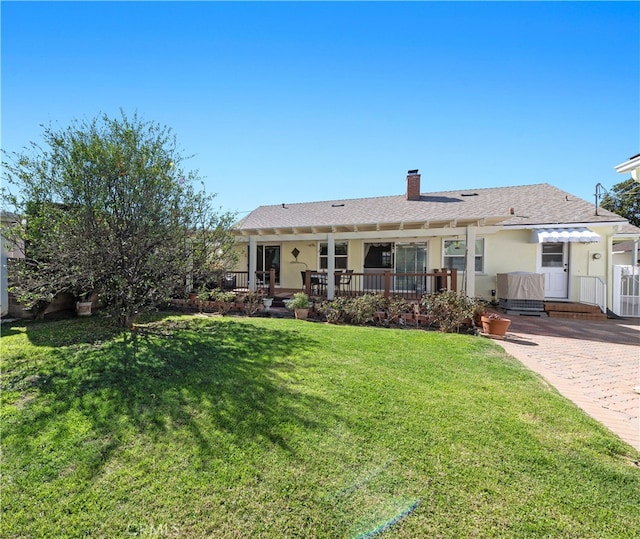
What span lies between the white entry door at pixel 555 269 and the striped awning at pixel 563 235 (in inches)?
31.8

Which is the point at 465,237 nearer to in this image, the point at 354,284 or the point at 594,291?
the point at 354,284

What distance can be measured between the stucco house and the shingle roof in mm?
36

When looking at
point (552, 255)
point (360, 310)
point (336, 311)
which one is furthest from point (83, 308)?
point (552, 255)

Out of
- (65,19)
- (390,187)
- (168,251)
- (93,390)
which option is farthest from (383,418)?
(390,187)

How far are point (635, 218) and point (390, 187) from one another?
3153 centimetres

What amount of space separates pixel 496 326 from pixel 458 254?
5.39 meters

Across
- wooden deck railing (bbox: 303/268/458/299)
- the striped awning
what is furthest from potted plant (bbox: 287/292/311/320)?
the striped awning

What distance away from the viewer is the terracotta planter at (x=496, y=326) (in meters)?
7.26

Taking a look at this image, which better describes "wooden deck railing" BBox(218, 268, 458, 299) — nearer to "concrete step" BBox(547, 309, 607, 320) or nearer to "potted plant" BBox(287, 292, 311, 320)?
"potted plant" BBox(287, 292, 311, 320)

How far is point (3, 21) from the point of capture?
5156 millimetres

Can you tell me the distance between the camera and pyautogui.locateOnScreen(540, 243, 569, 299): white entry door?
1143 cm

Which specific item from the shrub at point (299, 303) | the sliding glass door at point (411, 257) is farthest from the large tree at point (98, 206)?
the sliding glass door at point (411, 257)

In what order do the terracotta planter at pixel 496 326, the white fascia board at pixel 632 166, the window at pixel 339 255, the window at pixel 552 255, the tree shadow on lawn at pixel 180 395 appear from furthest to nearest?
1. the window at pixel 339 255
2. the window at pixel 552 255
3. the terracotta planter at pixel 496 326
4. the white fascia board at pixel 632 166
5. the tree shadow on lawn at pixel 180 395

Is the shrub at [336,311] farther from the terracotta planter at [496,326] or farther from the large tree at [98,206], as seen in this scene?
the large tree at [98,206]
